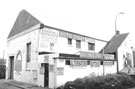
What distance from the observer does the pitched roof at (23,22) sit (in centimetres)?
1773

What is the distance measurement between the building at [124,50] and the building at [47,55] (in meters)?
2.68

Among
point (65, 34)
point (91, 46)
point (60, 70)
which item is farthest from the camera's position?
point (91, 46)

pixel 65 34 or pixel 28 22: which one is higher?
pixel 28 22

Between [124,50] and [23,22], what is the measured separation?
1681 centimetres

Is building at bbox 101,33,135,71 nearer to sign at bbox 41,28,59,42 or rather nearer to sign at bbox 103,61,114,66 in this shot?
sign at bbox 103,61,114,66

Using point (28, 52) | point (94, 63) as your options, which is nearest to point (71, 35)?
point (94, 63)

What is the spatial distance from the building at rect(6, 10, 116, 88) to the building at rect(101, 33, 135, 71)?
105 inches

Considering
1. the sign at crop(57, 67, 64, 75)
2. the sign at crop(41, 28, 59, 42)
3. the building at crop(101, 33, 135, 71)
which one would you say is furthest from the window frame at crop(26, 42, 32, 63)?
the building at crop(101, 33, 135, 71)

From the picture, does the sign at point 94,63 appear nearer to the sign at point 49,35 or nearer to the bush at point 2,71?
the sign at point 49,35

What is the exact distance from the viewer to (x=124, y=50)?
76.5 feet

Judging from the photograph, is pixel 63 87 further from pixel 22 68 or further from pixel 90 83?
pixel 22 68

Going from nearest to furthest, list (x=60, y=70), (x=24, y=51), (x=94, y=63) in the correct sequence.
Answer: (x=60, y=70) < (x=94, y=63) < (x=24, y=51)

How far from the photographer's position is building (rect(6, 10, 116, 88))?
42.8 ft

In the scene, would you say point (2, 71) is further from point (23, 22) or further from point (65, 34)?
point (65, 34)
